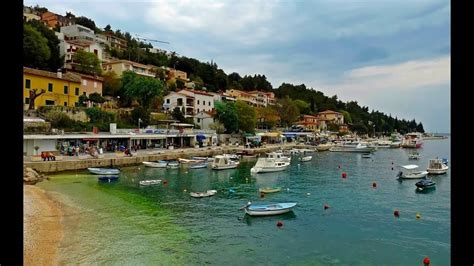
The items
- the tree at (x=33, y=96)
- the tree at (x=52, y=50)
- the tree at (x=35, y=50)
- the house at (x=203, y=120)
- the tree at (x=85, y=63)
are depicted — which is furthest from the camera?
the house at (x=203, y=120)

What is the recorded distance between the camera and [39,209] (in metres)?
16.9

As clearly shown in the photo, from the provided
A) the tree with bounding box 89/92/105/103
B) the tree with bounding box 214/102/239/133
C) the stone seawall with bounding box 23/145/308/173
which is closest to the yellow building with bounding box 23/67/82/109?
the tree with bounding box 89/92/105/103

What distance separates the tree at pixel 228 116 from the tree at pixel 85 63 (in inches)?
818

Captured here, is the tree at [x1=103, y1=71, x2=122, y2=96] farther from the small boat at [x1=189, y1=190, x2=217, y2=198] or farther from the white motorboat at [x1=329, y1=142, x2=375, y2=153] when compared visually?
the white motorboat at [x1=329, y1=142, x2=375, y2=153]

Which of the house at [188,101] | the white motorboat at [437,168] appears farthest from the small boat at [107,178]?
the house at [188,101]

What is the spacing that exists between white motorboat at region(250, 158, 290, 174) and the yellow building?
24.7 metres

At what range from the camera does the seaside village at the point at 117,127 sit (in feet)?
110

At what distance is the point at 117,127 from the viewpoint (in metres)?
44.8

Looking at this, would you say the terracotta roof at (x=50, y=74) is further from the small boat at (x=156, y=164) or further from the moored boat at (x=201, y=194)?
the moored boat at (x=201, y=194)

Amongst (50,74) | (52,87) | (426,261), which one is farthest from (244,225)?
(50,74)

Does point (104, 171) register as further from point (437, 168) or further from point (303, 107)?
point (303, 107)

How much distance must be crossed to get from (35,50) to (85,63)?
934 cm
